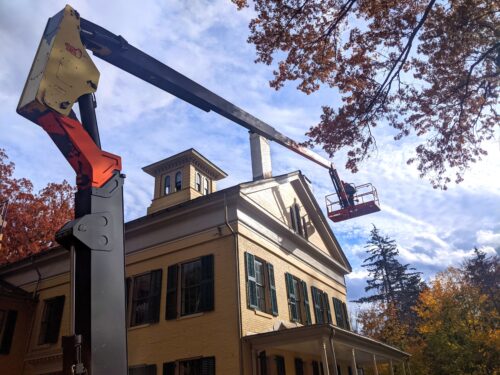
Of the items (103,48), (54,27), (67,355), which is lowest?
(67,355)

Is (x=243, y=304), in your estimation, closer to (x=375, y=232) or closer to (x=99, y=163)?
(x=99, y=163)

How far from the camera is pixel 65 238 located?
365 cm

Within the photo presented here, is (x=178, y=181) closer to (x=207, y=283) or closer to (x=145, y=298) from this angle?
(x=145, y=298)

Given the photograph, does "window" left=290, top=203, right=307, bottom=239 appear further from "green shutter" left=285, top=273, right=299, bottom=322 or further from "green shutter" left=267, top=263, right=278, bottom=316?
"green shutter" left=267, top=263, right=278, bottom=316

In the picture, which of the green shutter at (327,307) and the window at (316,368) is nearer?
the window at (316,368)

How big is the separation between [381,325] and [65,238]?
124 feet

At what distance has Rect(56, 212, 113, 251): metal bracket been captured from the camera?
12.0 feet

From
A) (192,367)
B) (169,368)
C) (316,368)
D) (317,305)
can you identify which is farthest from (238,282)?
(317,305)

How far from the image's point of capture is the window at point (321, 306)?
1739 cm

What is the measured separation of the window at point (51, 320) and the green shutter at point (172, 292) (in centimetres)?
579

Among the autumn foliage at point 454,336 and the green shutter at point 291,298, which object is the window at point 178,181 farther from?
the autumn foliage at point 454,336

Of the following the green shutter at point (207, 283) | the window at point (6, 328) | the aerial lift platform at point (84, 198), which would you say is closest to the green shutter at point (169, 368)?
the green shutter at point (207, 283)

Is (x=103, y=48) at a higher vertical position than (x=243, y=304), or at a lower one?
higher

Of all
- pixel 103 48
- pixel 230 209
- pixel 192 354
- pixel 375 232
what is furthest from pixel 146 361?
pixel 375 232
